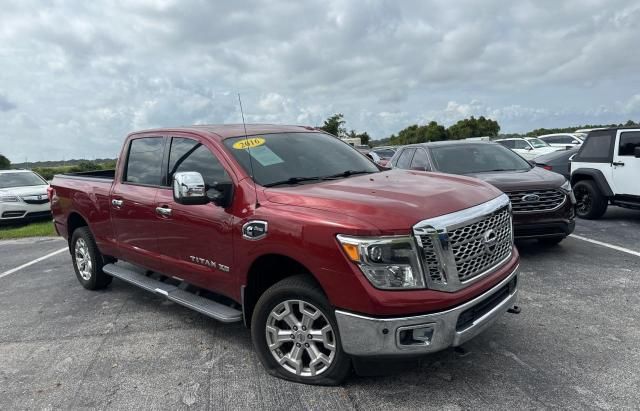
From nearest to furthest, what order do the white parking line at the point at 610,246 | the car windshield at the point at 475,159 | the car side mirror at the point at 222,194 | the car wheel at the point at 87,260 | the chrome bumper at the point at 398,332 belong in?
1. the chrome bumper at the point at 398,332
2. the car side mirror at the point at 222,194
3. the car wheel at the point at 87,260
4. the white parking line at the point at 610,246
5. the car windshield at the point at 475,159

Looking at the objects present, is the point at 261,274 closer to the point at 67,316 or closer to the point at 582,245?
the point at 67,316

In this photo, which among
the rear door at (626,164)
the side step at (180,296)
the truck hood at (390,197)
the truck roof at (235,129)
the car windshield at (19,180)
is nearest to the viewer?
the truck hood at (390,197)

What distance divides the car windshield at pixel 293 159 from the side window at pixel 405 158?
12.1 feet

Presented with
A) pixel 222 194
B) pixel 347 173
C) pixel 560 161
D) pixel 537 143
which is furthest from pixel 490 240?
pixel 537 143

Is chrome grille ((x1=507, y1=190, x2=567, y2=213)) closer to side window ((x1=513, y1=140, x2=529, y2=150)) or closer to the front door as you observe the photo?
the front door

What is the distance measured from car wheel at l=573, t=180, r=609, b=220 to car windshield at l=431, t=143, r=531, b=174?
7.64ft

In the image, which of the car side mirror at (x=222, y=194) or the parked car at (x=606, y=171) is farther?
the parked car at (x=606, y=171)

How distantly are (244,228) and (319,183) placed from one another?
69cm

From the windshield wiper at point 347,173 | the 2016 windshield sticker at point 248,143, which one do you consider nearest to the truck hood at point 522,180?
the windshield wiper at point 347,173

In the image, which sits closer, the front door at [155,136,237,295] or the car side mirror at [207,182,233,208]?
the car side mirror at [207,182,233,208]

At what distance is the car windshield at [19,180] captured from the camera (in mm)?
13781

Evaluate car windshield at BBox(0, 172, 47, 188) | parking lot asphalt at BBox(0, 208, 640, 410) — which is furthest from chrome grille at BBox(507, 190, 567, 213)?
car windshield at BBox(0, 172, 47, 188)

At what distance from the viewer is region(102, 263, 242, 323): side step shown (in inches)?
149

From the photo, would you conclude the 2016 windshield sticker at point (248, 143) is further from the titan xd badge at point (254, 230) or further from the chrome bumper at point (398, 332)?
the chrome bumper at point (398, 332)
